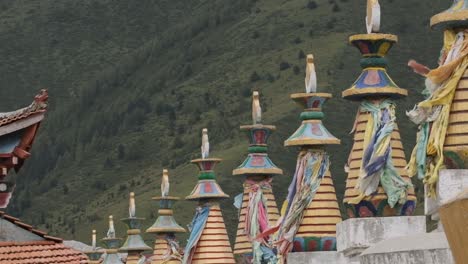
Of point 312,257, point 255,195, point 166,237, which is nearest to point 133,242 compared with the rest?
point 166,237

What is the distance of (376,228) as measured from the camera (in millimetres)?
24828

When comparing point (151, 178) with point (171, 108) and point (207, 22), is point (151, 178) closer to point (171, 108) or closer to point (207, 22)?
point (171, 108)

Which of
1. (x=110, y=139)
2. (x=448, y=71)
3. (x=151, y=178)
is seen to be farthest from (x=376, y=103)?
(x=110, y=139)

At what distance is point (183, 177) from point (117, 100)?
3464 cm

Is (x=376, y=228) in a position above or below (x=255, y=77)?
below

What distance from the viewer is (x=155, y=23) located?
143 metres

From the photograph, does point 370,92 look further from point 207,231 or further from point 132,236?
point 132,236

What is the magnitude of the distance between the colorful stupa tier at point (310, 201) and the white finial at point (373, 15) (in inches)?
130

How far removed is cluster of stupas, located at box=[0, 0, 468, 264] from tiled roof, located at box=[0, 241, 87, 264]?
1045 mm

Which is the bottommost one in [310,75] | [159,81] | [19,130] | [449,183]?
[449,183]

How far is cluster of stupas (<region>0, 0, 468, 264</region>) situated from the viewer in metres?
20.1

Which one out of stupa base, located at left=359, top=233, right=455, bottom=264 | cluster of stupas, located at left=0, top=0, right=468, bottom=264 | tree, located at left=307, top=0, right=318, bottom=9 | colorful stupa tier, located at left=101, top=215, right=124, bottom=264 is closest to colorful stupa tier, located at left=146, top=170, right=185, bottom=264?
cluster of stupas, located at left=0, top=0, right=468, bottom=264

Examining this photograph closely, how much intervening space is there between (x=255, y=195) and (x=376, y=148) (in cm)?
1079

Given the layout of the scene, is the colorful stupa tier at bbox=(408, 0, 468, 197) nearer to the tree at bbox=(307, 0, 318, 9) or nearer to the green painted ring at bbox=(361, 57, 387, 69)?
the green painted ring at bbox=(361, 57, 387, 69)
